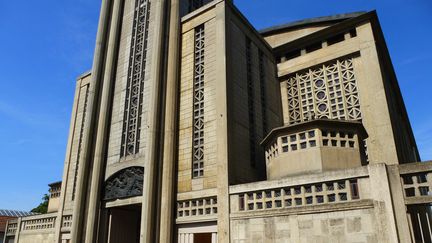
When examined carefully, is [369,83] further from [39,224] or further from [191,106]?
[39,224]

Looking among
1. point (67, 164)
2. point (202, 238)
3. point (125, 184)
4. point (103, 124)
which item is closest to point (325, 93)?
point (202, 238)

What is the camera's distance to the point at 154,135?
1778cm

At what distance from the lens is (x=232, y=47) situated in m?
18.7

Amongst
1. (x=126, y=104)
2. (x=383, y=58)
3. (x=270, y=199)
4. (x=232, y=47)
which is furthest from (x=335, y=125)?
(x=126, y=104)

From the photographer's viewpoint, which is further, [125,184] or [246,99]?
[125,184]

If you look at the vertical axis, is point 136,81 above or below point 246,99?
above

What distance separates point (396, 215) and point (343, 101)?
9.61 meters

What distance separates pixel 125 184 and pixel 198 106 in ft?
19.0

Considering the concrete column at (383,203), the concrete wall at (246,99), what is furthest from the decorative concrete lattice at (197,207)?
the concrete column at (383,203)

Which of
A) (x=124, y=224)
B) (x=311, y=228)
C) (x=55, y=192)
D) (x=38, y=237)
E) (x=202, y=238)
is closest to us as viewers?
(x=311, y=228)

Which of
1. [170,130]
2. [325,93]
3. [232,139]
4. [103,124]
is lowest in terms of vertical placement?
[232,139]

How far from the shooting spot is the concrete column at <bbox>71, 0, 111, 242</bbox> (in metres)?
19.3

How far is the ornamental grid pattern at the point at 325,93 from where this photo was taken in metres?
19.5

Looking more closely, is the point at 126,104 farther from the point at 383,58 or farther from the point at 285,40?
the point at 383,58
